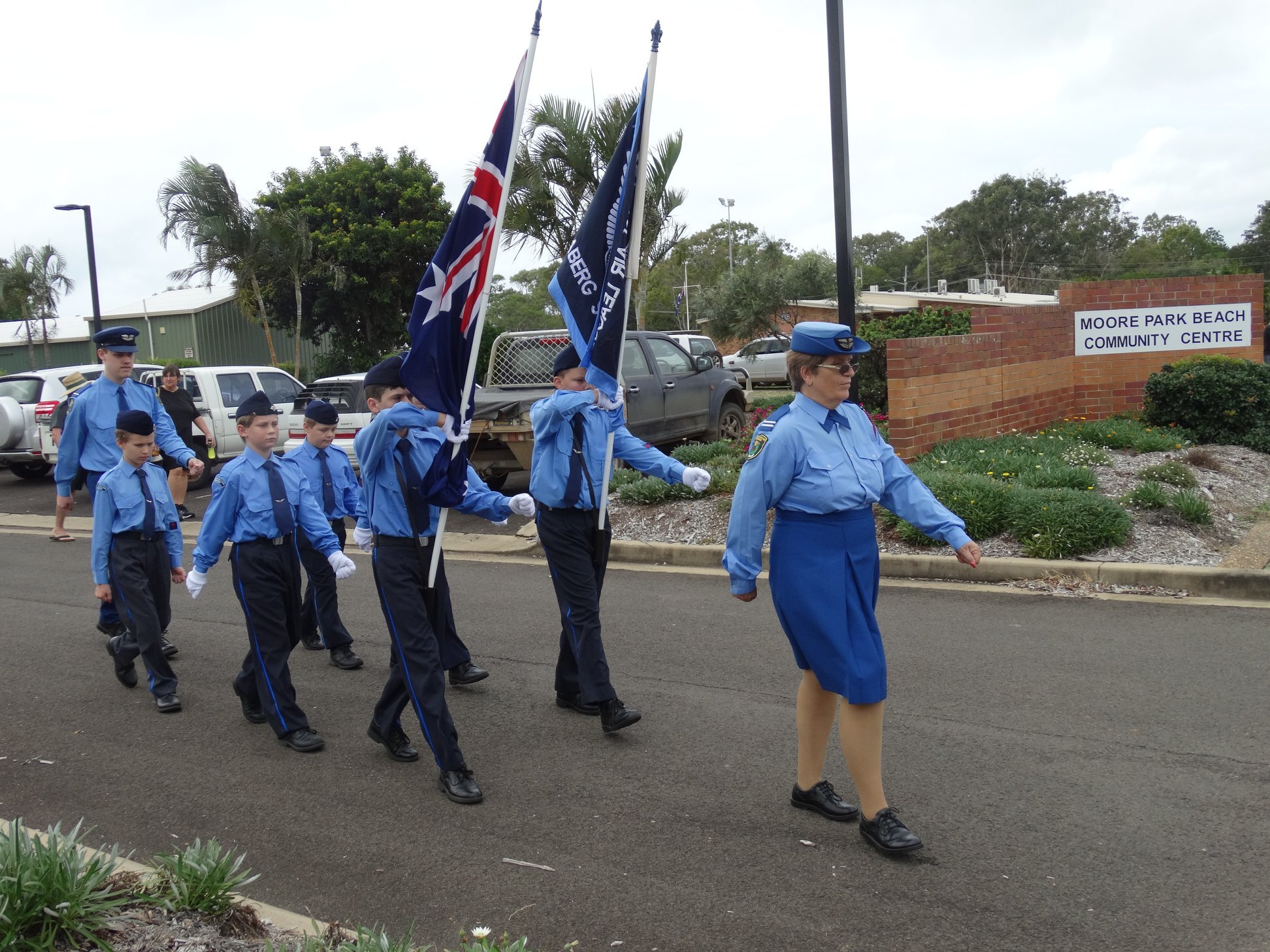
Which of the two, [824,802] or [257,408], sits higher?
[257,408]

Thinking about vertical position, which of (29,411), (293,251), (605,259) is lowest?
(29,411)

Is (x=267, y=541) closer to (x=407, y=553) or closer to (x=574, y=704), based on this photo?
(x=407, y=553)

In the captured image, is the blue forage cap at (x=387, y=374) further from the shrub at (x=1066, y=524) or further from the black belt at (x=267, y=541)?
the shrub at (x=1066, y=524)

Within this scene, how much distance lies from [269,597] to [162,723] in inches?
42.5

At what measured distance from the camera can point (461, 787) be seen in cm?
469

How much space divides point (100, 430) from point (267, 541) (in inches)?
121

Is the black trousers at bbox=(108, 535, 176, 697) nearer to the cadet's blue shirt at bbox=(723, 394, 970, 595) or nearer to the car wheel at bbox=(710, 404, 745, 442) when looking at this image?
the cadet's blue shirt at bbox=(723, 394, 970, 595)

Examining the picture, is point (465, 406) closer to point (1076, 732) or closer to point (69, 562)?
point (1076, 732)

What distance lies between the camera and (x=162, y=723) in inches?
232

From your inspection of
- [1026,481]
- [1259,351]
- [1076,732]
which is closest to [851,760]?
[1076,732]

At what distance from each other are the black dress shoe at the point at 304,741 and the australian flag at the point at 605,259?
2.17m

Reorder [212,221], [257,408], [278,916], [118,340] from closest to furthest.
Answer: [278,916] < [257,408] < [118,340] < [212,221]

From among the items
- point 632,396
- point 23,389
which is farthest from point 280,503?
point 23,389

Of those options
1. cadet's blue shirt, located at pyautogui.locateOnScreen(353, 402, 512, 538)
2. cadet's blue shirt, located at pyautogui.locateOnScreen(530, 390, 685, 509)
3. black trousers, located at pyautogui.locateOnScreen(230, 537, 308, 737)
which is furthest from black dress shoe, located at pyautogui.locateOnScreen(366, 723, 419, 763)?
cadet's blue shirt, located at pyautogui.locateOnScreen(530, 390, 685, 509)
